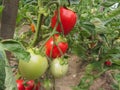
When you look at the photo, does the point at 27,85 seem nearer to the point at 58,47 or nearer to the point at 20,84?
the point at 20,84

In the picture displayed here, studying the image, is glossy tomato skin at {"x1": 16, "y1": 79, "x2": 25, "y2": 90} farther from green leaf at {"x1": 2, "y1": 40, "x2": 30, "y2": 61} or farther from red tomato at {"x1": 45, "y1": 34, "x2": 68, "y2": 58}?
green leaf at {"x1": 2, "y1": 40, "x2": 30, "y2": 61}

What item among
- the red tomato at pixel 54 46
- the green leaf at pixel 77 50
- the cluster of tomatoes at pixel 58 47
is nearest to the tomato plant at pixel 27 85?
the cluster of tomatoes at pixel 58 47

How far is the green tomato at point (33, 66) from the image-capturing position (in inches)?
27.7

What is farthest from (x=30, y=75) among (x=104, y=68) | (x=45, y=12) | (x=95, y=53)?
(x=95, y=53)

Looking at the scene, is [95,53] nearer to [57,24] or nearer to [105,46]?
[105,46]

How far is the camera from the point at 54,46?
2.65 feet

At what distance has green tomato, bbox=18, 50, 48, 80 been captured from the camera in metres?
0.70

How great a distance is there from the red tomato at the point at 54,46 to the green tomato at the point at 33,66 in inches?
3.0

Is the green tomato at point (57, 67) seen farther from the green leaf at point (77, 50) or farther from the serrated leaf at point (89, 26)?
the green leaf at point (77, 50)

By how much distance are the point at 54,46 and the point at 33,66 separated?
0.12m

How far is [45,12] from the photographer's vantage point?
0.75 m

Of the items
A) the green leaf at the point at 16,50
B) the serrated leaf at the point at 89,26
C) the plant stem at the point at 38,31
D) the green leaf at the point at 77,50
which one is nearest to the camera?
the green leaf at the point at 16,50

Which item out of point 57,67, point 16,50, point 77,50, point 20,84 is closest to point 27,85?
point 20,84

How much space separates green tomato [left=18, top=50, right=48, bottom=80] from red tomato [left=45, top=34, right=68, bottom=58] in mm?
77
